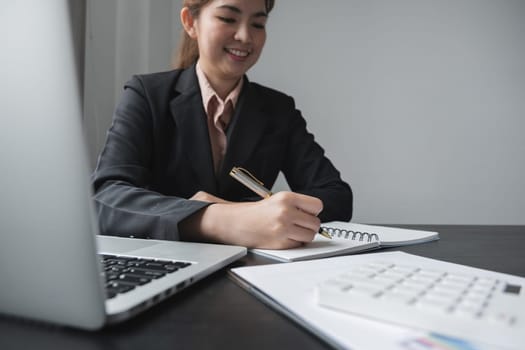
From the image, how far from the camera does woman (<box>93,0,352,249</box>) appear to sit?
1034 millimetres

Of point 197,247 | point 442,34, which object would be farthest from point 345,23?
point 197,247

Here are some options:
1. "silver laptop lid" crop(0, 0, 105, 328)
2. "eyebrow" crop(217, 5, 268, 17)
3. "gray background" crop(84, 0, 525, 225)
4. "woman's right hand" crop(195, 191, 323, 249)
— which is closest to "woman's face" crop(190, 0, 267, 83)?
"eyebrow" crop(217, 5, 268, 17)

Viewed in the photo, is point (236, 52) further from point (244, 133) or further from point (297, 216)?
point (297, 216)

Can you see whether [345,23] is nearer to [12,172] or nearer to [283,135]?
[283,135]

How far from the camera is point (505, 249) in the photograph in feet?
2.41

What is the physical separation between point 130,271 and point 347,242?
0.37 m

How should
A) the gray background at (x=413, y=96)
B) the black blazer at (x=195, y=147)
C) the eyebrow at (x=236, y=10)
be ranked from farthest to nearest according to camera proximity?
the gray background at (x=413, y=96), the eyebrow at (x=236, y=10), the black blazer at (x=195, y=147)

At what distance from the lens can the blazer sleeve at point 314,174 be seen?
102 cm

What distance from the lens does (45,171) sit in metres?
0.28

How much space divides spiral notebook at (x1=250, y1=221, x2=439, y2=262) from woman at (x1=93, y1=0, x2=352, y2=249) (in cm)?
16

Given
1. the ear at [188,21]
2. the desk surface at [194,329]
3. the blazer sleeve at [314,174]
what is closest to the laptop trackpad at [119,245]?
the desk surface at [194,329]

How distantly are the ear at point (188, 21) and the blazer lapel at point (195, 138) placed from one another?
24 cm

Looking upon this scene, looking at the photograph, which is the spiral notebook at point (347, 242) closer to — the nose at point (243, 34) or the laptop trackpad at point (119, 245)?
the laptop trackpad at point (119, 245)

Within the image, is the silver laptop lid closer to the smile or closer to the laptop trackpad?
the laptop trackpad
